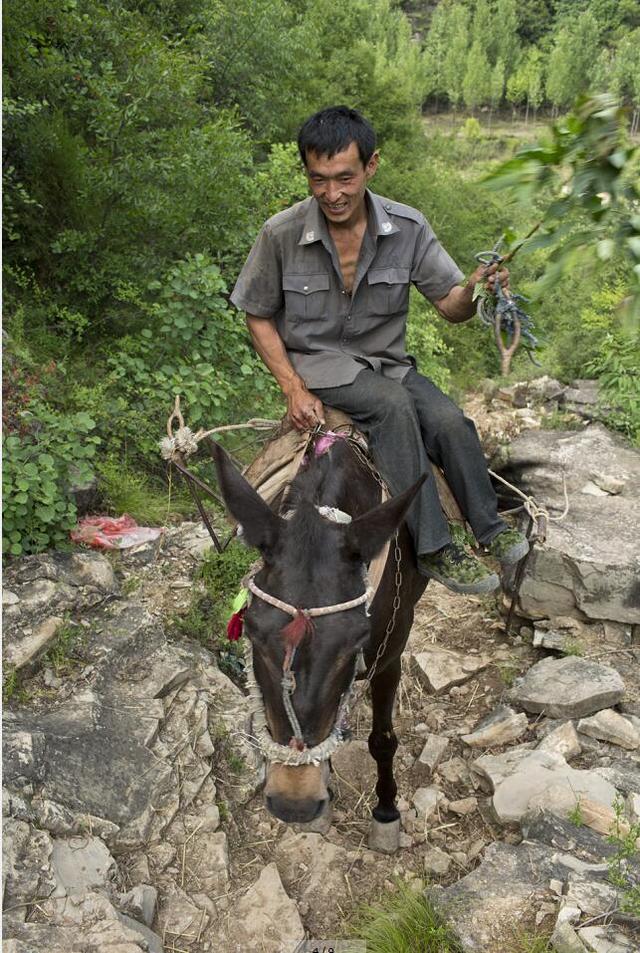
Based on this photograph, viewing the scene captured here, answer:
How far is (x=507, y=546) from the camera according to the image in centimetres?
404

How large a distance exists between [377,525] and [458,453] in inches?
48.8

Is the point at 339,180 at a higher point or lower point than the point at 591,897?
higher

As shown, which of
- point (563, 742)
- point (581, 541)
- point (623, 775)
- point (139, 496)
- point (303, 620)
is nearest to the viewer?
point (303, 620)

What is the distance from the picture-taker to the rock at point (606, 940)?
2.70 meters

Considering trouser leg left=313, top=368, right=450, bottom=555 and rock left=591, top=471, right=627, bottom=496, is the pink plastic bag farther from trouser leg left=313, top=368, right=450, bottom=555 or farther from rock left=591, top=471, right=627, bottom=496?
rock left=591, top=471, right=627, bottom=496

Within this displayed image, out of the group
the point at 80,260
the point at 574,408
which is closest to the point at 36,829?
the point at 80,260

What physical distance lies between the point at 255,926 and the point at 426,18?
264 ft

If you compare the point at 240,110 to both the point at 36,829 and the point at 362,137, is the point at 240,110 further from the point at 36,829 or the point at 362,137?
the point at 36,829

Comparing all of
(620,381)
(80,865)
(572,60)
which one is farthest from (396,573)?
(572,60)

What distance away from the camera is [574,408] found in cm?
1009

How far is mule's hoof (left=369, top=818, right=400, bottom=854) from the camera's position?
398 cm

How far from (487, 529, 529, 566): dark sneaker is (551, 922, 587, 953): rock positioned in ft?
5.79

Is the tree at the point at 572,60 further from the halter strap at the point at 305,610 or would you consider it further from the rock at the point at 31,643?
the halter strap at the point at 305,610

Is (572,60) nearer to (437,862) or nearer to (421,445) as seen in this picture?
(421,445)
